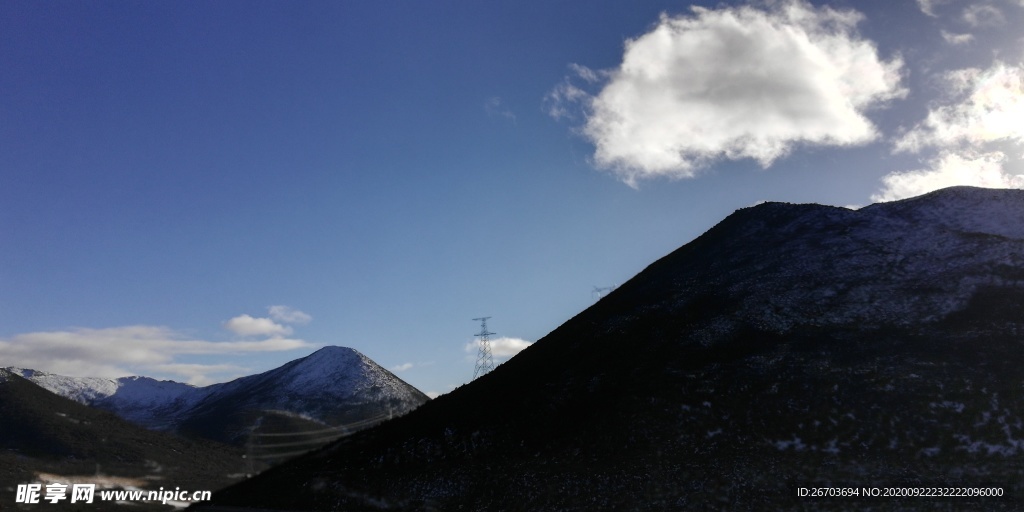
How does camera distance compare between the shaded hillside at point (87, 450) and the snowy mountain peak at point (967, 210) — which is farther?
the shaded hillside at point (87, 450)

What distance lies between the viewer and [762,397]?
→ 1655 inches

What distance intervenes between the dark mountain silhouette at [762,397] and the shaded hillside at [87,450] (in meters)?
88.3

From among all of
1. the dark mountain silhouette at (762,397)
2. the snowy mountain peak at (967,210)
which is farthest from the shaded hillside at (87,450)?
the snowy mountain peak at (967,210)

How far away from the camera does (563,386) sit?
5400 centimetres

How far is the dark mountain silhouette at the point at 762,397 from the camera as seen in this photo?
33094 mm

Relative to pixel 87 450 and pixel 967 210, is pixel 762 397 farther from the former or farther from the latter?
pixel 87 450

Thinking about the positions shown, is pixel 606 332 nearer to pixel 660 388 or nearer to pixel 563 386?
pixel 563 386

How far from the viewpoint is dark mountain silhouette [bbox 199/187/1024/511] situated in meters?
33.1

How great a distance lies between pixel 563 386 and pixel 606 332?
39.7 ft

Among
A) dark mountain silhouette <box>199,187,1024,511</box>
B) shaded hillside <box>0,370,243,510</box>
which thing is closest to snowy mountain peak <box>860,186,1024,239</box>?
dark mountain silhouette <box>199,187,1024,511</box>

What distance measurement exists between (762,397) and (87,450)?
148 meters

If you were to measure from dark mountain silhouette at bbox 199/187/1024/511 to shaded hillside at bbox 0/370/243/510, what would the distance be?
88.3m

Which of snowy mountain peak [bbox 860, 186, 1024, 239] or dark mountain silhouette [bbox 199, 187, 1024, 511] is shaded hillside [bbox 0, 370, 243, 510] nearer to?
dark mountain silhouette [bbox 199, 187, 1024, 511]

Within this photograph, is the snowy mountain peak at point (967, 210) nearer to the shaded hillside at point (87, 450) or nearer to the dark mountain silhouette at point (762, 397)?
the dark mountain silhouette at point (762, 397)
